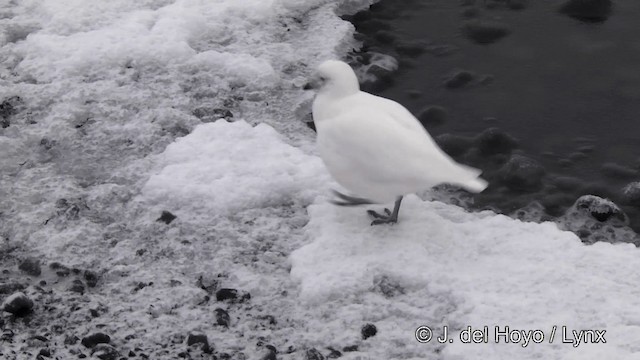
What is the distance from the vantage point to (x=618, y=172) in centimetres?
501

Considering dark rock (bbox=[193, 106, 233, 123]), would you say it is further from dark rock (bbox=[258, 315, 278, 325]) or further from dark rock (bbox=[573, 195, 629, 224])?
dark rock (bbox=[573, 195, 629, 224])

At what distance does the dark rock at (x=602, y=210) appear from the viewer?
15.3 feet

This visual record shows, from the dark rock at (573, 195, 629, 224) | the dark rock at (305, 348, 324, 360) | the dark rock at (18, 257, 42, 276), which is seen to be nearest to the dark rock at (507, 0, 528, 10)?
the dark rock at (573, 195, 629, 224)

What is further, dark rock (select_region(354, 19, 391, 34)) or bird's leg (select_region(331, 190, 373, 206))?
dark rock (select_region(354, 19, 391, 34))

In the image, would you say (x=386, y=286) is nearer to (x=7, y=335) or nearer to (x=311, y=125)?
(x=311, y=125)

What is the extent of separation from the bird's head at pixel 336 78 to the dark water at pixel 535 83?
1.05 m

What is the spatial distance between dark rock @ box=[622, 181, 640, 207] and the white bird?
1.18 metres

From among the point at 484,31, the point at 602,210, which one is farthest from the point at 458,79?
the point at 602,210

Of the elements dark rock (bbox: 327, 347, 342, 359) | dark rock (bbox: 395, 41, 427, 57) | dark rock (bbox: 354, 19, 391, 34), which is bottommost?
dark rock (bbox: 327, 347, 342, 359)

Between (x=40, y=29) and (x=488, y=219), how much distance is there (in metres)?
3.65

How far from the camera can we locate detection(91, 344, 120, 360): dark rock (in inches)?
150

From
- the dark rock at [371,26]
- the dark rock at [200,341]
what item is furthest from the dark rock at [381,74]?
the dark rock at [200,341]

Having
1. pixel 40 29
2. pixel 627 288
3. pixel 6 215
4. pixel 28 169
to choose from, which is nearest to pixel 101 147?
pixel 28 169

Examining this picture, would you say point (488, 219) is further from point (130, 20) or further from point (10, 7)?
point (10, 7)
